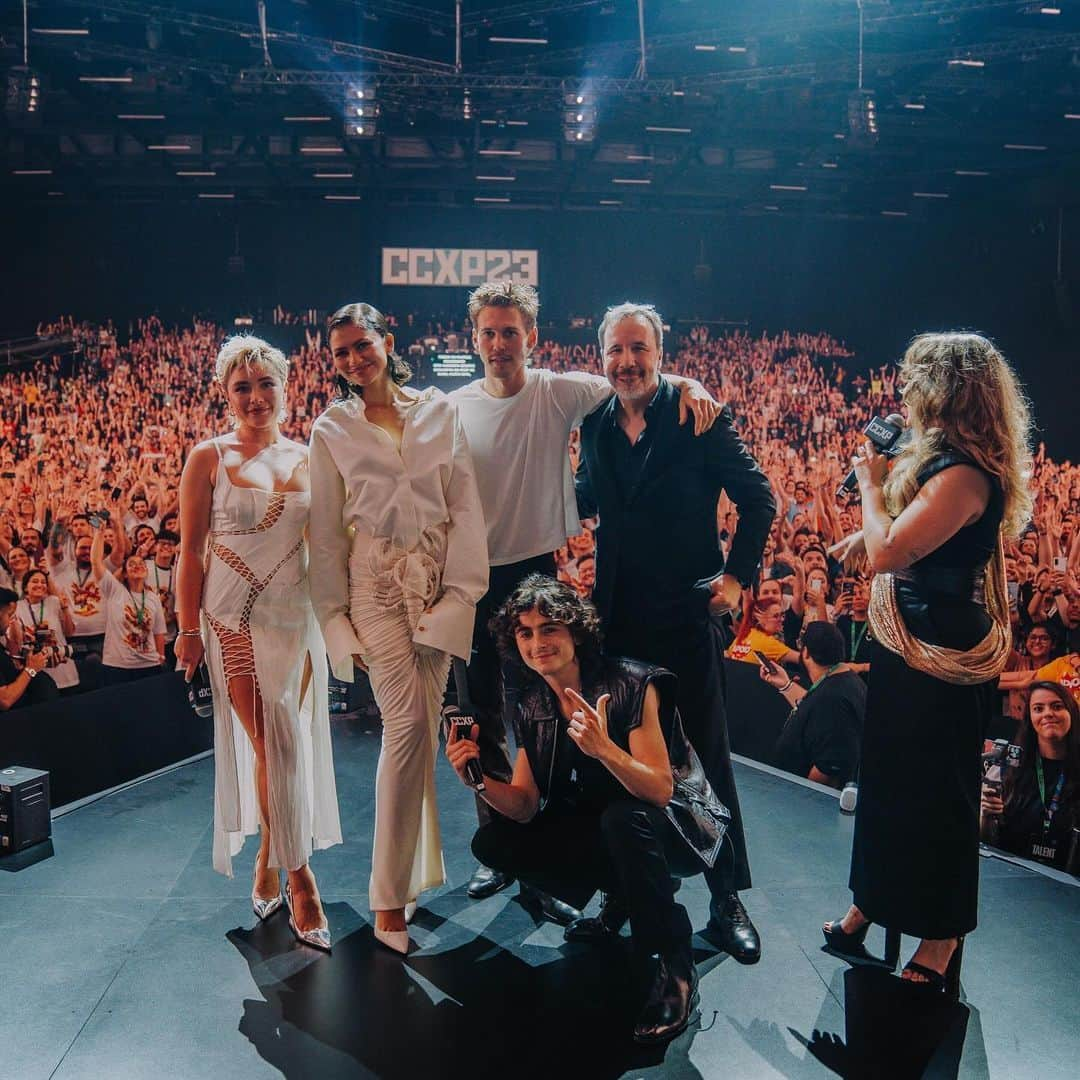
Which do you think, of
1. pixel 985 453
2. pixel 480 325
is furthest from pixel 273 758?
pixel 985 453

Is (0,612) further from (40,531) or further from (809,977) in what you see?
(809,977)

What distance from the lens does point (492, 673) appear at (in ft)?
8.70

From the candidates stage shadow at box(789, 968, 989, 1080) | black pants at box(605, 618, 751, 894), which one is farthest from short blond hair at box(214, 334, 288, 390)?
stage shadow at box(789, 968, 989, 1080)

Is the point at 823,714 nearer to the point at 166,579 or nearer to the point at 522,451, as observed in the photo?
the point at 522,451

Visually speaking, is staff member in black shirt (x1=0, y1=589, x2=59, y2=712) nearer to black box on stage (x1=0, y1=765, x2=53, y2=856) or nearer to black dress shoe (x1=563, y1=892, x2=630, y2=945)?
black box on stage (x1=0, y1=765, x2=53, y2=856)

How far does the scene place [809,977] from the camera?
7.23ft

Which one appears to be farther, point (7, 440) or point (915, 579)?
point (7, 440)

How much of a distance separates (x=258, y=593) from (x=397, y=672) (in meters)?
0.45

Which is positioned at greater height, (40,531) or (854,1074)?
(40,531)

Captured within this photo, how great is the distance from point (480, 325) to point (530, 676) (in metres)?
0.97

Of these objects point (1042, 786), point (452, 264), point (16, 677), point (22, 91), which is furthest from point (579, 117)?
point (16, 677)

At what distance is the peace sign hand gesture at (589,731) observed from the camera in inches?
76.2

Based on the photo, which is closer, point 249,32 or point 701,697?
point 701,697

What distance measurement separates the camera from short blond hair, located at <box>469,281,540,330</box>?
7.82ft
